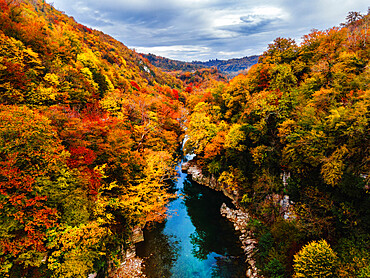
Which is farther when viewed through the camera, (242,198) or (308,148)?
(242,198)

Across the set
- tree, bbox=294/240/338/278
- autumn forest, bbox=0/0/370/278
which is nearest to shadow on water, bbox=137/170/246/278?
autumn forest, bbox=0/0/370/278

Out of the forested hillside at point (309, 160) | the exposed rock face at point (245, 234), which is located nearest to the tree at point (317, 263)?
the forested hillside at point (309, 160)

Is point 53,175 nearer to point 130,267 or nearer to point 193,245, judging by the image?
point 130,267

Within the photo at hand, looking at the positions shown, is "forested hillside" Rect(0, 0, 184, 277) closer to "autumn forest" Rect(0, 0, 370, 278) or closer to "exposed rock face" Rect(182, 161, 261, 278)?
"autumn forest" Rect(0, 0, 370, 278)

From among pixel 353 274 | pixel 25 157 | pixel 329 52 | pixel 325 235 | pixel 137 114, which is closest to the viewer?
pixel 25 157

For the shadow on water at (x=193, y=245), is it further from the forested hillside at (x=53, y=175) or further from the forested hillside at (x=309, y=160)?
the forested hillside at (x=309, y=160)

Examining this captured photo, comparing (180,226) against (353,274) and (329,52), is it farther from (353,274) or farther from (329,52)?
(329,52)

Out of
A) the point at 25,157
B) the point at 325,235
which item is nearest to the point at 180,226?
the point at 325,235

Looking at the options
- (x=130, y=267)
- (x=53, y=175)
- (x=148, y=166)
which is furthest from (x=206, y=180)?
(x=53, y=175)
